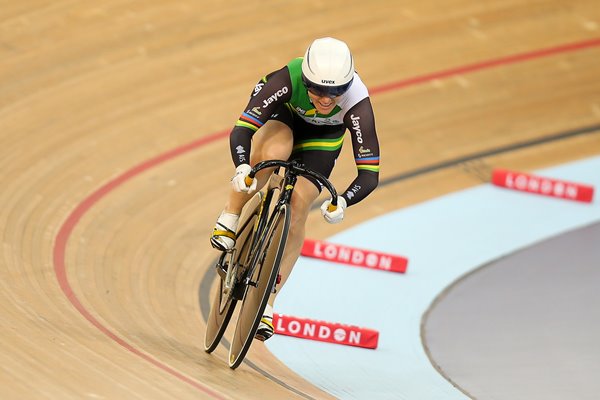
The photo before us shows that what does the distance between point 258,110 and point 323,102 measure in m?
0.26

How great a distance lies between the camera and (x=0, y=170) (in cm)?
611

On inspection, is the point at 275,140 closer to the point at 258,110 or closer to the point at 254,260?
the point at 258,110

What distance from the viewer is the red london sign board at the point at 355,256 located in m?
6.18

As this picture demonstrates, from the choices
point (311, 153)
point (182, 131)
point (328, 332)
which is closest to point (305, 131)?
point (311, 153)

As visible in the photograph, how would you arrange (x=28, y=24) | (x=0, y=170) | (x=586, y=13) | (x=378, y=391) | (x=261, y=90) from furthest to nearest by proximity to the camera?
(x=586, y=13) → (x=28, y=24) → (x=0, y=170) → (x=378, y=391) → (x=261, y=90)

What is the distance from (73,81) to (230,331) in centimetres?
261

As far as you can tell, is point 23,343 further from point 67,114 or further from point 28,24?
point 28,24

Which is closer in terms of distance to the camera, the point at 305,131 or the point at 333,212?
the point at 333,212

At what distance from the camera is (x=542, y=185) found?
715 centimetres

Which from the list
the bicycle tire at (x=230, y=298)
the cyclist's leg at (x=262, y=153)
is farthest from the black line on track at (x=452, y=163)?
the cyclist's leg at (x=262, y=153)

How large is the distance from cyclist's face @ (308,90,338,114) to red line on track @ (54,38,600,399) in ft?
3.57

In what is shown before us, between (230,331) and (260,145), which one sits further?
(230,331)

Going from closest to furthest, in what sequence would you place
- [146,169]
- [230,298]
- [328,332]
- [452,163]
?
[230,298] < [328,332] < [146,169] < [452,163]

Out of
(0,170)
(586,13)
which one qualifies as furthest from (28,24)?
(586,13)
